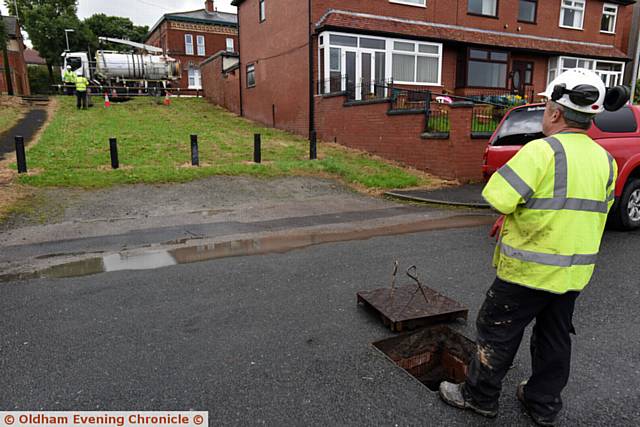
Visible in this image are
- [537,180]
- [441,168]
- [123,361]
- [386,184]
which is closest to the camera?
[537,180]

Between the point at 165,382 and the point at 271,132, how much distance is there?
55.4 feet

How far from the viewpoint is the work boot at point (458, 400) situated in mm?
2674

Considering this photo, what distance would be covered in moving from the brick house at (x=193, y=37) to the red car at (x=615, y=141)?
4175 cm

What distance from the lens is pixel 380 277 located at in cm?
509

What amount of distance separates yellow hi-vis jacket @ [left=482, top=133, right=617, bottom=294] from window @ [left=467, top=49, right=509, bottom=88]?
19.7m

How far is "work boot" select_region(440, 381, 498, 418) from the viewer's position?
2674 millimetres

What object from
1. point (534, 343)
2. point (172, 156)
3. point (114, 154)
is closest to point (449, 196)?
point (534, 343)

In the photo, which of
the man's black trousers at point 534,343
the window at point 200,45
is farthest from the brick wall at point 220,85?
the man's black trousers at point 534,343

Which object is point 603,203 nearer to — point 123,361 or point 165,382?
point 165,382

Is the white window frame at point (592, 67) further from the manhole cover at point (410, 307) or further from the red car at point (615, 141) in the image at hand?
the manhole cover at point (410, 307)

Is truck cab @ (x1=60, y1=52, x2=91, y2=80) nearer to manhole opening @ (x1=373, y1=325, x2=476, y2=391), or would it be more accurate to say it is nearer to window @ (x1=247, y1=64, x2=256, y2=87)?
window @ (x1=247, y1=64, x2=256, y2=87)

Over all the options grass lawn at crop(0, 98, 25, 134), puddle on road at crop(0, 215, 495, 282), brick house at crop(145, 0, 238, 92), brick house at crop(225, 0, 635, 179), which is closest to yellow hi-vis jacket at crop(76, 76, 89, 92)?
grass lawn at crop(0, 98, 25, 134)

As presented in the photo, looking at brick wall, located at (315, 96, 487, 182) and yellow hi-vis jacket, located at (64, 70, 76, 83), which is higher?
yellow hi-vis jacket, located at (64, 70, 76, 83)

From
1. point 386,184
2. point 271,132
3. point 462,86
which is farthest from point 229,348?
point 462,86
